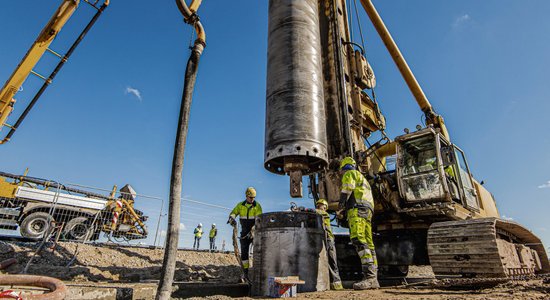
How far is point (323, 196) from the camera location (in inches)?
290

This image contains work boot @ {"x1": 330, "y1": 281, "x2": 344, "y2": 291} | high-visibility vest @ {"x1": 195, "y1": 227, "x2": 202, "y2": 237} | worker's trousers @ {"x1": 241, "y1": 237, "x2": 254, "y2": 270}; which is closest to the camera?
work boot @ {"x1": 330, "y1": 281, "x2": 344, "y2": 291}

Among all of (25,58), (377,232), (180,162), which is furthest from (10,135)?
(377,232)

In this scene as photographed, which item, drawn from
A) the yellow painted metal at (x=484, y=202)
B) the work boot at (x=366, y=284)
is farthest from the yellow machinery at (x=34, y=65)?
the yellow painted metal at (x=484, y=202)

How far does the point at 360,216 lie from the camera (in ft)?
17.2

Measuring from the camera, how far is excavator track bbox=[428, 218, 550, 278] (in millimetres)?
4215

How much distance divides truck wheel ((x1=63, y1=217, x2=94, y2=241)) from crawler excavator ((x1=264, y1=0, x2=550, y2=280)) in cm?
881

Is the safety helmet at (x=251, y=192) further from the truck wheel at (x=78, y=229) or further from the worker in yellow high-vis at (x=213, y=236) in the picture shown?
the worker in yellow high-vis at (x=213, y=236)

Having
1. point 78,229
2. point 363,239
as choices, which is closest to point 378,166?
point 363,239

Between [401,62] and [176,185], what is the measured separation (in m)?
10.8

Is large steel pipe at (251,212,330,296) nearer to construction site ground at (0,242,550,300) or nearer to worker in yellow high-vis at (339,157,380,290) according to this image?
construction site ground at (0,242,550,300)

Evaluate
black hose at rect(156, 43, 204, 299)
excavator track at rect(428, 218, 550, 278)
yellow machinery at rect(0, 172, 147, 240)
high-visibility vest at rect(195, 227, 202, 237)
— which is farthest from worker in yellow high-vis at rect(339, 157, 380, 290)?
high-visibility vest at rect(195, 227, 202, 237)

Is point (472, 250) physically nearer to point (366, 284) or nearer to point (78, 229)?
point (366, 284)

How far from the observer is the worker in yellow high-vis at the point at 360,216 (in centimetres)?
500

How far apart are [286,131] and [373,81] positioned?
5790mm
